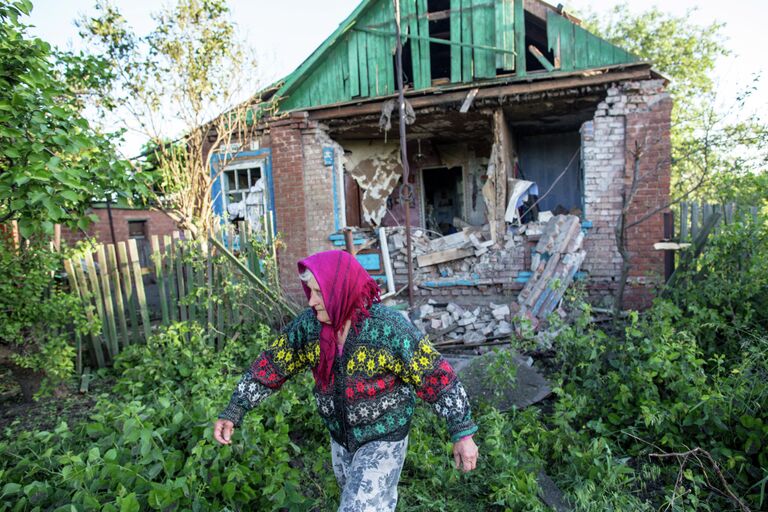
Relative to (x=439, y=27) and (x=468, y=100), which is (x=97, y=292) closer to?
(x=468, y=100)

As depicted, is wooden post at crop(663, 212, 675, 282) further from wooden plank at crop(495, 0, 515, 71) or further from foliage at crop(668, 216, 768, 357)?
wooden plank at crop(495, 0, 515, 71)

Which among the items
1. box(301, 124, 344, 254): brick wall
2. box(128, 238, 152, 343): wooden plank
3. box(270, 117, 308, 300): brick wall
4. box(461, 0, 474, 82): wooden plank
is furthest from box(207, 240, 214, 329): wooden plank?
box(461, 0, 474, 82): wooden plank

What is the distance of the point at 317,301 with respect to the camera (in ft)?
6.28

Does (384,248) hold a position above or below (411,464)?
above

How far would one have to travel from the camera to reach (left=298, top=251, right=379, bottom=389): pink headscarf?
74.8 inches

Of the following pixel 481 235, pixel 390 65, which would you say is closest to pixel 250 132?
pixel 390 65

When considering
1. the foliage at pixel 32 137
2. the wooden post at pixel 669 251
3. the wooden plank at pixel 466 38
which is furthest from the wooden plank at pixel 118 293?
the wooden post at pixel 669 251

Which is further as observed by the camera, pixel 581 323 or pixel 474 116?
pixel 474 116

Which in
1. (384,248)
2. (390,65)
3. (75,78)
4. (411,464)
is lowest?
(411,464)

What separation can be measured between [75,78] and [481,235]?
587cm

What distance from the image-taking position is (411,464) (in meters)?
3.08

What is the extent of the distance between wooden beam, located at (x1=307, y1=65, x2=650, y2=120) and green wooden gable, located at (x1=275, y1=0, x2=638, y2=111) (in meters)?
0.13

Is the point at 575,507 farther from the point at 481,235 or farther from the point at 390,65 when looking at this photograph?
the point at 390,65

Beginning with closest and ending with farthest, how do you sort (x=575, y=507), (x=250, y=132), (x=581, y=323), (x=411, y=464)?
(x=575, y=507) → (x=411, y=464) → (x=581, y=323) → (x=250, y=132)
